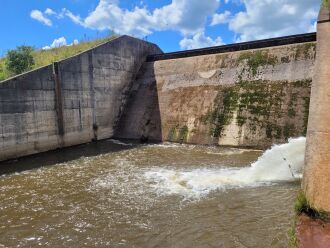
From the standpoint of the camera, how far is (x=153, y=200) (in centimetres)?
750

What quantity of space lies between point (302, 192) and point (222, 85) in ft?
31.8

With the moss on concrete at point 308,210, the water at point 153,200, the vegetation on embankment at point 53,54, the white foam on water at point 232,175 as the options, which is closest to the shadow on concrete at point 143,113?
the vegetation on embankment at point 53,54

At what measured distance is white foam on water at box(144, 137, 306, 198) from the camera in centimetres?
831

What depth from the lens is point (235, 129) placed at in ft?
43.9

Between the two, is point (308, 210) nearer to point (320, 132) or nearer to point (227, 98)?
point (320, 132)

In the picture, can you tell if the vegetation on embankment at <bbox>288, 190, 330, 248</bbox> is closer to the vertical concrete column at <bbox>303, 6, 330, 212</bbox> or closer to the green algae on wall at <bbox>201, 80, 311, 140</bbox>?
the vertical concrete column at <bbox>303, 6, 330, 212</bbox>

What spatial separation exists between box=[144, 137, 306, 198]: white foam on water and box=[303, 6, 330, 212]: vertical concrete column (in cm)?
276

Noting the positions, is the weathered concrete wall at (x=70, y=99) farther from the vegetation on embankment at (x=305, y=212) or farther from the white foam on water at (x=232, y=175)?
the vegetation on embankment at (x=305, y=212)

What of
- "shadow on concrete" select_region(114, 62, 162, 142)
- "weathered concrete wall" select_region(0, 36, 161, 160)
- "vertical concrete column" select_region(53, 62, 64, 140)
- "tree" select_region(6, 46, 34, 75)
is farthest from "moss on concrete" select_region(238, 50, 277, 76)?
"tree" select_region(6, 46, 34, 75)

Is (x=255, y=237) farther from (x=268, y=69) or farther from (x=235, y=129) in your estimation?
(x=268, y=69)

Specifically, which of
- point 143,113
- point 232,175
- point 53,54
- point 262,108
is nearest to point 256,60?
point 262,108

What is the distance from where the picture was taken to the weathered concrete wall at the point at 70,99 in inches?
476

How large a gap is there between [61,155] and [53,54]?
28.7 feet

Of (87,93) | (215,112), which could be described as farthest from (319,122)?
(87,93)
